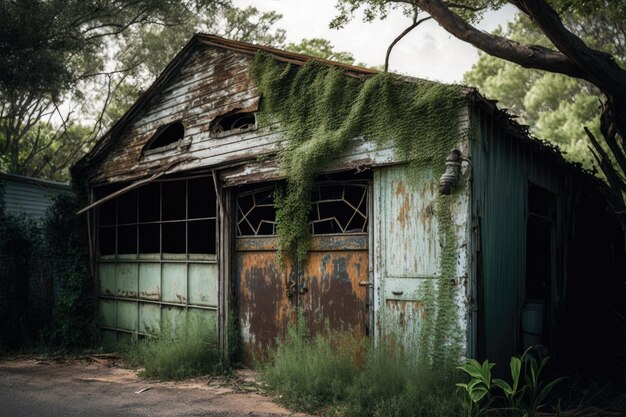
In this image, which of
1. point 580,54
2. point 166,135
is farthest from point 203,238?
point 580,54

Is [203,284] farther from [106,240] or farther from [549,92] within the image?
[549,92]

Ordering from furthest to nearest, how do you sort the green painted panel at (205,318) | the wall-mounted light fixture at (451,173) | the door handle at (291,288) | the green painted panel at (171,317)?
the green painted panel at (171,317) → the green painted panel at (205,318) → the door handle at (291,288) → the wall-mounted light fixture at (451,173)

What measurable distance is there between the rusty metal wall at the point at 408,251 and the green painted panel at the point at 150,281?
4.59 metres

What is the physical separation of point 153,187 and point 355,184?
483 centimetres

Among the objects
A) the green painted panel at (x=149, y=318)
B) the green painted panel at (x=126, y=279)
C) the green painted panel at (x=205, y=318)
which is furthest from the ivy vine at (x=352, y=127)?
the green painted panel at (x=126, y=279)

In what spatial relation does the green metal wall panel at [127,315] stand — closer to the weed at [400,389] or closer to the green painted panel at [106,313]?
the green painted panel at [106,313]

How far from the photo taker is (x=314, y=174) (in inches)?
276

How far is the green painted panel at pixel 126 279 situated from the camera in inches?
386

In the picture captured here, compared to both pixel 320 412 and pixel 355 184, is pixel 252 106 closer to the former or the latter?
pixel 355 184

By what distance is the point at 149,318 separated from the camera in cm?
948

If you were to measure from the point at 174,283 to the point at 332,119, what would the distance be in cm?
421

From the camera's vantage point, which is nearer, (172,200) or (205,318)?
(205,318)

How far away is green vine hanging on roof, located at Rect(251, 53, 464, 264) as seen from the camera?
237 inches

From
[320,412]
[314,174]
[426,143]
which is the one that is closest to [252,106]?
[314,174]
